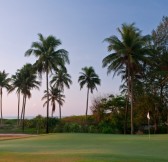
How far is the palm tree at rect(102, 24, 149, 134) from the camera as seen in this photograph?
158ft

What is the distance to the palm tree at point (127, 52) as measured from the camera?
1897 inches

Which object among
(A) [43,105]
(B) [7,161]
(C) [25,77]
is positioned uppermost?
(C) [25,77]

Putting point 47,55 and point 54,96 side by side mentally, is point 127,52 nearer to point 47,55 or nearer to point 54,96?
point 47,55

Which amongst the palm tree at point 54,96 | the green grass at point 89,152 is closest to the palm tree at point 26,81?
the palm tree at point 54,96

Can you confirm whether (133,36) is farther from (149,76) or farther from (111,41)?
(149,76)

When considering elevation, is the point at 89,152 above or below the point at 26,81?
below

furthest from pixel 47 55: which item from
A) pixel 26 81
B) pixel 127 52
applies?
pixel 26 81

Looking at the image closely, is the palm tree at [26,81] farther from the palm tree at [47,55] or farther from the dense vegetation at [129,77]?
the palm tree at [47,55]

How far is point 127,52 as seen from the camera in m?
48.2

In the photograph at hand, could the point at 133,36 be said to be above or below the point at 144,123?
above

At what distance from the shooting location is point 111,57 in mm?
48875

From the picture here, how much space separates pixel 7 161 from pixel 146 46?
3929cm

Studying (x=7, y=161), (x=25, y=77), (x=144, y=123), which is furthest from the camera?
(x=25, y=77)

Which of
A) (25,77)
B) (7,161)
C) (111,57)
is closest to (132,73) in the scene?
(111,57)
